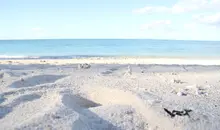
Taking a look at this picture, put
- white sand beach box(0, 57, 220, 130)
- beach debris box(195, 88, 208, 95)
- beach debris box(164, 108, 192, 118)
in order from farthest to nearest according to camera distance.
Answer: beach debris box(195, 88, 208, 95) → beach debris box(164, 108, 192, 118) → white sand beach box(0, 57, 220, 130)

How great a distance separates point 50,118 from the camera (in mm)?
4477

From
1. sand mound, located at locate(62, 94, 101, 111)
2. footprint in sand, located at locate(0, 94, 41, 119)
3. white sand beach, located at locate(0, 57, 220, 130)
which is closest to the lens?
white sand beach, located at locate(0, 57, 220, 130)

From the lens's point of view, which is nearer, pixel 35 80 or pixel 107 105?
pixel 107 105

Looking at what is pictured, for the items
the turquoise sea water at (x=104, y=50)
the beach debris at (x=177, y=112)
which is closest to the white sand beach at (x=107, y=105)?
the beach debris at (x=177, y=112)

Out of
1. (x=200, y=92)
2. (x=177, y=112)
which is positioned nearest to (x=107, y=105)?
(x=177, y=112)

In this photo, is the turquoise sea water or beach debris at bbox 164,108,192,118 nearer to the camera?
beach debris at bbox 164,108,192,118

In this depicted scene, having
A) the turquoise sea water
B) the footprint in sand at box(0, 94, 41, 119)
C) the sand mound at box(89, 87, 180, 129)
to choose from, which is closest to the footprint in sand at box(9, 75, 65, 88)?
the footprint in sand at box(0, 94, 41, 119)

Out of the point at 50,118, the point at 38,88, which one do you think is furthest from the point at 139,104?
the point at 38,88

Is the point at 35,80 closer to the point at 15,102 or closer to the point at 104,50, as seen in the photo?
the point at 15,102

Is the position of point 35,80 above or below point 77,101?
above

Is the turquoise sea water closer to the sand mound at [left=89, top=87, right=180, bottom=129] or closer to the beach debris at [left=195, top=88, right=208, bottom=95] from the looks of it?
the beach debris at [left=195, top=88, right=208, bottom=95]

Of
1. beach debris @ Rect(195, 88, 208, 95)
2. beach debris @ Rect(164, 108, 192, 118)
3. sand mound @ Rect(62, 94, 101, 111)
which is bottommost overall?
sand mound @ Rect(62, 94, 101, 111)

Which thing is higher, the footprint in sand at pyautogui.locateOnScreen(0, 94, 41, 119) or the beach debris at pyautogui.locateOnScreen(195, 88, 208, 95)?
the beach debris at pyautogui.locateOnScreen(195, 88, 208, 95)

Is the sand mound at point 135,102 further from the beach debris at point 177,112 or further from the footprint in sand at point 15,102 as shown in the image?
the footprint in sand at point 15,102
